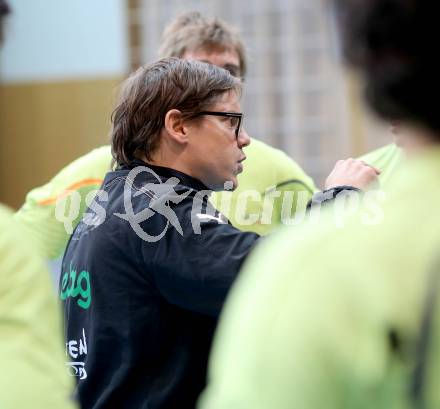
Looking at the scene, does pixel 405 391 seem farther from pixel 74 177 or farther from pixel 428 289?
pixel 74 177

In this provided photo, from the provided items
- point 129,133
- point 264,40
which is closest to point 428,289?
point 129,133

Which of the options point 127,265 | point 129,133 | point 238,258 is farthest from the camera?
point 129,133

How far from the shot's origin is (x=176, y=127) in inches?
91.4

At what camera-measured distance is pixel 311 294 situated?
1.02m

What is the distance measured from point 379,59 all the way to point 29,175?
792 cm

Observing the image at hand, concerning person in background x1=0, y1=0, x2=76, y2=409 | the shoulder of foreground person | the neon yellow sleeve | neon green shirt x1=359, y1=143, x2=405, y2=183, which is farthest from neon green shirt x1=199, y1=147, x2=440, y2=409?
the shoulder of foreground person

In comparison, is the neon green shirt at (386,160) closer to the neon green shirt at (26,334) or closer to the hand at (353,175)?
the hand at (353,175)

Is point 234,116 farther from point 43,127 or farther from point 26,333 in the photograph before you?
point 43,127

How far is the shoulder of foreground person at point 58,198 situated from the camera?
323 cm

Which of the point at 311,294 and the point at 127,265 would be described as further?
the point at 127,265

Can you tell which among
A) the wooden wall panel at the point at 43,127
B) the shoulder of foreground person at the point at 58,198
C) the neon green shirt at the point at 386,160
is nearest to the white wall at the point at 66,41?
the wooden wall panel at the point at 43,127

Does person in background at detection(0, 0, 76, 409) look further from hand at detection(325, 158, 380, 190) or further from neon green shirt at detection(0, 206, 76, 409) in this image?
hand at detection(325, 158, 380, 190)

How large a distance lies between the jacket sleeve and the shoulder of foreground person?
3.88 ft

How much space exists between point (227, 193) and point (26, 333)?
1867mm
